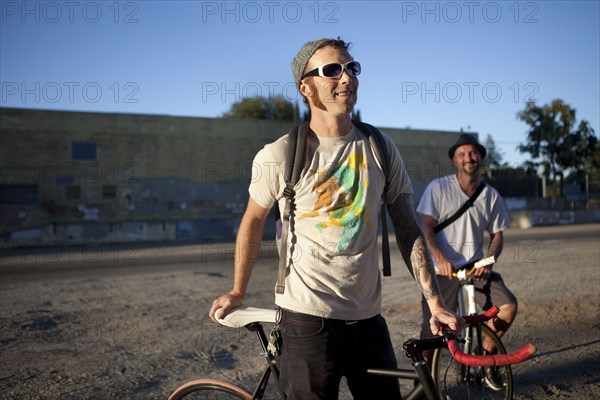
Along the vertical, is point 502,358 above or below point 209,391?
above

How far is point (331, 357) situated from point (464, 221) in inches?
109

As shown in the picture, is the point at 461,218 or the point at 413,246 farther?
the point at 461,218

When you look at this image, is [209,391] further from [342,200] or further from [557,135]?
[557,135]

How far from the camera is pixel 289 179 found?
2465mm

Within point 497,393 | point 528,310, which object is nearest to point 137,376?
point 497,393

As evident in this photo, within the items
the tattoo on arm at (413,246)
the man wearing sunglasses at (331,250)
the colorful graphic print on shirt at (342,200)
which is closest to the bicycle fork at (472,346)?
the tattoo on arm at (413,246)

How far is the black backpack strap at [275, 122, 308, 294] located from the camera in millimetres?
2451

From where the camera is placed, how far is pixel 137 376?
491cm

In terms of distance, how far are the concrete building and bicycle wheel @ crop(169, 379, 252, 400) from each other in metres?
29.1

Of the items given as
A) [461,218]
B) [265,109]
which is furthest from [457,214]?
[265,109]

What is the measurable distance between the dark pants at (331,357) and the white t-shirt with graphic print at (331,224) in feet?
0.17

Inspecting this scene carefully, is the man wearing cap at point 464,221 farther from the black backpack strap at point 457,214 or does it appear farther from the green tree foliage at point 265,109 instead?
the green tree foliage at point 265,109

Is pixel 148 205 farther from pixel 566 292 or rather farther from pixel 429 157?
pixel 566 292

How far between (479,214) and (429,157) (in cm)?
4076
